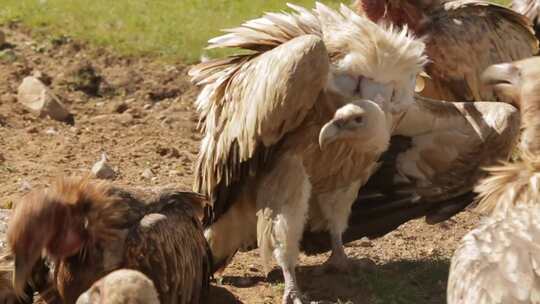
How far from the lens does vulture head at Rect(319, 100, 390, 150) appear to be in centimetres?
720

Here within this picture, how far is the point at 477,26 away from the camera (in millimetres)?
10164

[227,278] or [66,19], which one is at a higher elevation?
[66,19]

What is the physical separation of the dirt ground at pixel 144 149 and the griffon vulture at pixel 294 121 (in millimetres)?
358

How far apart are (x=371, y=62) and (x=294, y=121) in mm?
726

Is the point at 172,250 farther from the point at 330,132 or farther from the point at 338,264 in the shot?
the point at 338,264

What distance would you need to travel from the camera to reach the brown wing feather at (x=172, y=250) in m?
6.66

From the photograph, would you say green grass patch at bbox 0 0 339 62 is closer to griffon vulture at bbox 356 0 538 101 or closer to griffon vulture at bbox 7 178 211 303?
griffon vulture at bbox 356 0 538 101

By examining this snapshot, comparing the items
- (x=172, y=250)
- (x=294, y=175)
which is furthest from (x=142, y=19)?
(x=172, y=250)

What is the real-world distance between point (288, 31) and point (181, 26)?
26.0ft

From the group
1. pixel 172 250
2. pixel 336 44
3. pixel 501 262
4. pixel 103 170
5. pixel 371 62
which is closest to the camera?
pixel 501 262

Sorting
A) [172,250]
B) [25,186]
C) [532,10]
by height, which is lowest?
[172,250]

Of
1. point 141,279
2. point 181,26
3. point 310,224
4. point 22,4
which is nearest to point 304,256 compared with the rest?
point 310,224

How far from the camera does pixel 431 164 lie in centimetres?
834

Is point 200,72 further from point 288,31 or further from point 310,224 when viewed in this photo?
point 310,224
